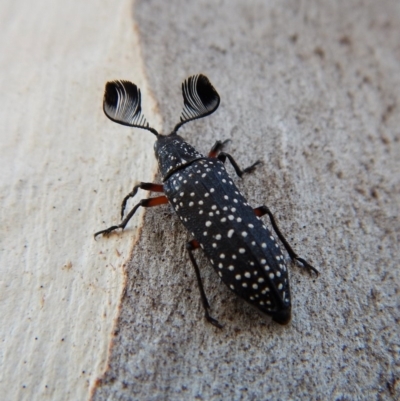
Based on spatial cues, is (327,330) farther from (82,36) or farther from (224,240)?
(82,36)

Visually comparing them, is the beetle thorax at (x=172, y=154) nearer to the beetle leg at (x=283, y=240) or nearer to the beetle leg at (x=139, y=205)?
the beetle leg at (x=139, y=205)

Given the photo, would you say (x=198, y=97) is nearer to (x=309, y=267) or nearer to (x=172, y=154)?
(x=172, y=154)

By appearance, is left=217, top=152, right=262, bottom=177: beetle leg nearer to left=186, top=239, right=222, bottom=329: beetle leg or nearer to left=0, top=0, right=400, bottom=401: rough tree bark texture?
left=0, top=0, right=400, bottom=401: rough tree bark texture

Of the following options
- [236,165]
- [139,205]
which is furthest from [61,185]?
[236,165]

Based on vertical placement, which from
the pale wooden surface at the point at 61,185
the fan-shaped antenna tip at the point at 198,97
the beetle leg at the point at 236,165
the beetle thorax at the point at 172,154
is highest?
the fan-shaped antenna tip at the point at 198,97

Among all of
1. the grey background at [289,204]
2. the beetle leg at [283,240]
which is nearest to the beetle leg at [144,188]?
the grey background at [289,204]

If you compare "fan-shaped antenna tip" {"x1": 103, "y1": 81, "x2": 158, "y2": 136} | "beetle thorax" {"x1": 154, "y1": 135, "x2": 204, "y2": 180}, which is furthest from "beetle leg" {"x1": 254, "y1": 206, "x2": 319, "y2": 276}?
"fan-shaped antenna tip" {"x1": 103, "y1": 81, "x2": 158, "y2": 136}

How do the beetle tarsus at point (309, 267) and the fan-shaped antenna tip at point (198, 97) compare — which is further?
the fan-shaped antenna tip at point (198, 97)
